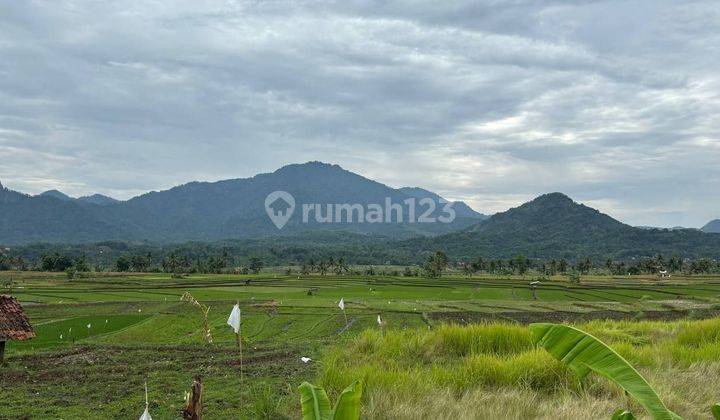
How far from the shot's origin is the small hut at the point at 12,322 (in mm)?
14148

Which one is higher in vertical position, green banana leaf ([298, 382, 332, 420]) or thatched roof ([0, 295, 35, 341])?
green banana leaf ([298, 382, 332, 420])

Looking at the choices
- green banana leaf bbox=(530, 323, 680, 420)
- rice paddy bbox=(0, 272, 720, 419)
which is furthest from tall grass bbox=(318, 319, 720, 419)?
green banana leaf bbox=(530, 323, 680, 420)

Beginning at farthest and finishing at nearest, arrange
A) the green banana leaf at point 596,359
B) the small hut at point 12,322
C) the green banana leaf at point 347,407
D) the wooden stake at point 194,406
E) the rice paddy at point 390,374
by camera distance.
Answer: the small hut at point 12,322 → the rice paddy at point 390,374 → the wooden stake at point 194,406 → the green banana leaf at point 347,407 → the green banana leaf at point 596,359

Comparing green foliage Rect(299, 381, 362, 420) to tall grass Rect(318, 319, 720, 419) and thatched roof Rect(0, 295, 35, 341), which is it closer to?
tall grass Rect(318, 319, 720, 419)

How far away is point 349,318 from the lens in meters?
38.8

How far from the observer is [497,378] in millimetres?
6332

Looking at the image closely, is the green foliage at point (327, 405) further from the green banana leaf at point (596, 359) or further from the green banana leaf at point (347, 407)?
the green banana leaf at point (596, 359)

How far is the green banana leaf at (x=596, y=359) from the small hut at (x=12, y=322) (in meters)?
14.9

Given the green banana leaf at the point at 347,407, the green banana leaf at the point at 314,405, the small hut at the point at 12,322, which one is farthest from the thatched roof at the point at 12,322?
the green banana leaf at the point at 347,407

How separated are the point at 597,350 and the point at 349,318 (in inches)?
1403

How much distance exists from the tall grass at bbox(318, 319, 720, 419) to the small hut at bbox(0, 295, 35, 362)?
1081 centimetres

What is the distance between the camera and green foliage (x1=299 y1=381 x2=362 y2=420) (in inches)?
145

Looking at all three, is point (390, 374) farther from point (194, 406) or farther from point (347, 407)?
point (194, 406)

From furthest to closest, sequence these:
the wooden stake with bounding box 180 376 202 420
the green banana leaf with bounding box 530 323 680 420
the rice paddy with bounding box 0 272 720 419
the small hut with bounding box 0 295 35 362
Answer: the small hut with bounding box 0 295 35 362
the rice paddy with bounding box 0 272 720 419
the wooden stake with bounding box 180 376 202 420
the green banana leaf with bounding box 530 323 680 420
